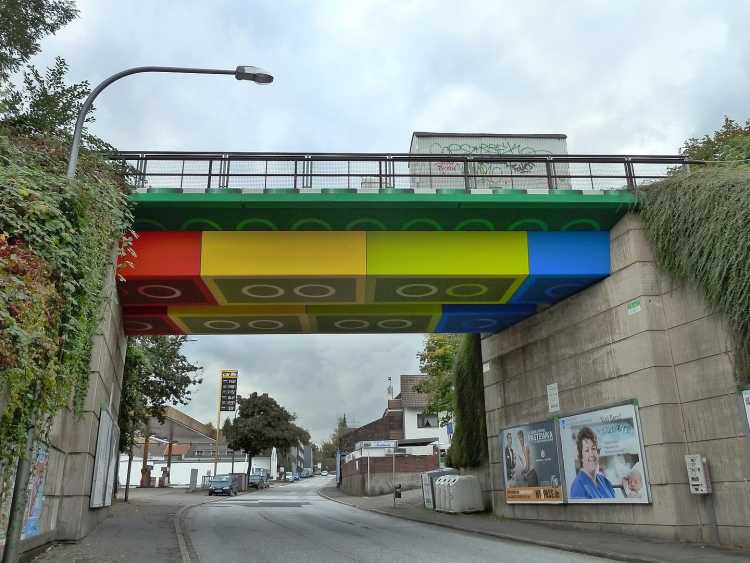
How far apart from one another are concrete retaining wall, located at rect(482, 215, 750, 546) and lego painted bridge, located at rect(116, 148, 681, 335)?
92 cm

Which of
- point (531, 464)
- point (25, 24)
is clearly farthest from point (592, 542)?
point (25, 24)

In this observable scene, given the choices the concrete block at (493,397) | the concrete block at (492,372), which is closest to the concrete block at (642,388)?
the concrete block at (493,397)

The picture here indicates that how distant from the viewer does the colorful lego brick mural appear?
14.4 meters

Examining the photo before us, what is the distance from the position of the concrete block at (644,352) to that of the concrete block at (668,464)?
170cm

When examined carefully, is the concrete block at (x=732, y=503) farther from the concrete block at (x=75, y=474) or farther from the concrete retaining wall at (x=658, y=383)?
the concrete block at (x=75, y=474)

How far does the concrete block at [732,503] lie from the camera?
11312mm

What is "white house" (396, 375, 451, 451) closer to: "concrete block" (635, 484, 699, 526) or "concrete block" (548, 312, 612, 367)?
"concrete block" (548, 312, 612, 367)

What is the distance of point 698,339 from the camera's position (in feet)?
41.5

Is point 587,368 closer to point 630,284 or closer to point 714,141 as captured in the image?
point 630,284

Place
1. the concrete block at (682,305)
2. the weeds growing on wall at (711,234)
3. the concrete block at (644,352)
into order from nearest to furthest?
the weeds growing on wall at (711,234) < the concrete block at (682,305) < the concrete block at (644,352)

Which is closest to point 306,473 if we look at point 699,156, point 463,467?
point 463,467

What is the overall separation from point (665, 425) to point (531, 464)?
5274 mm

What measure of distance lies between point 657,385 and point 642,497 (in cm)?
236

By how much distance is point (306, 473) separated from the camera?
130 metres
